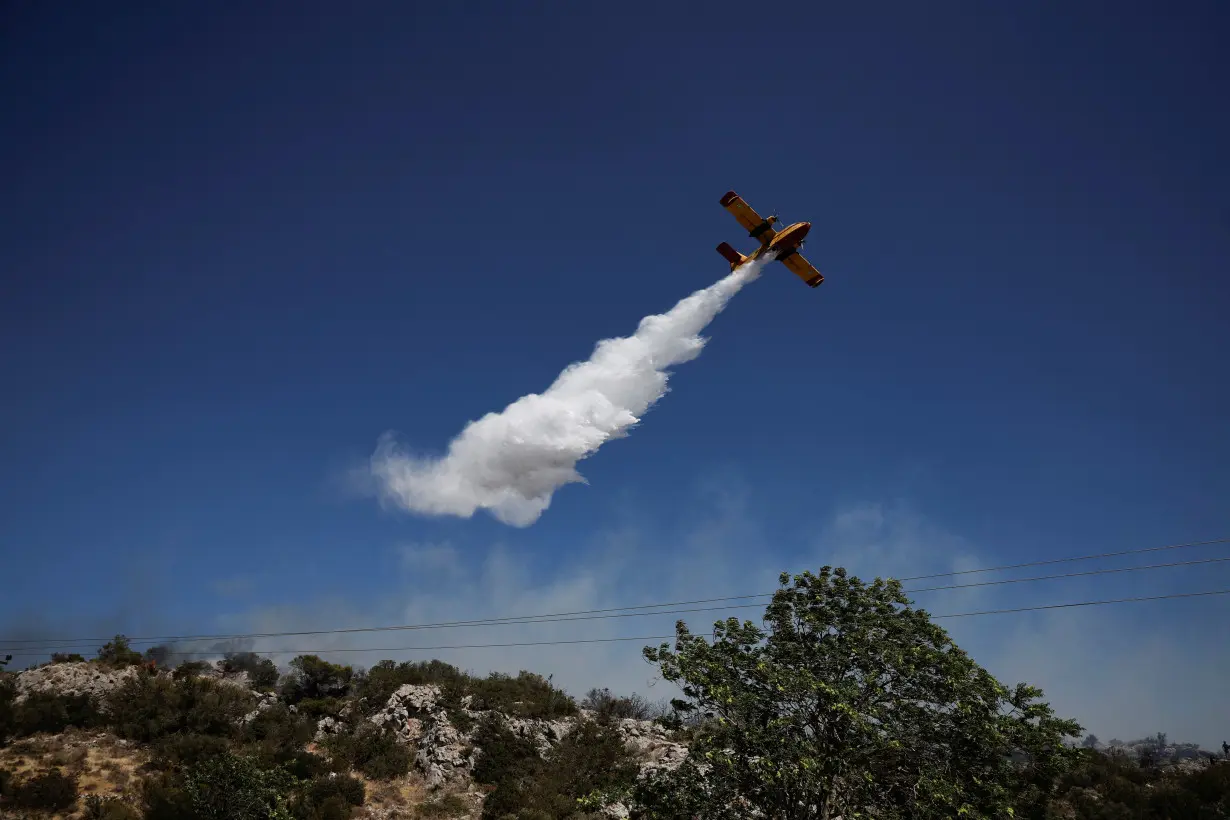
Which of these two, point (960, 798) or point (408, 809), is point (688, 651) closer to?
point (960, 798)

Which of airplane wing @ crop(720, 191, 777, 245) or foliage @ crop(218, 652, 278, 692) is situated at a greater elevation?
airplane wing @ crop(720, 191, 777, 245)

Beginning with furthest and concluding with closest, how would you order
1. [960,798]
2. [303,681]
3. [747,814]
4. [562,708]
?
[303,681] → [562,708] → [747,814] → [960,798]

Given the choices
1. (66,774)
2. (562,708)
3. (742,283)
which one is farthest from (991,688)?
(66,774)

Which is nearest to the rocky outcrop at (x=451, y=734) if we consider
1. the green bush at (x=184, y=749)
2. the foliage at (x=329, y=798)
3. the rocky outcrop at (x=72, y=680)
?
the foliage at (x=329, y=798)

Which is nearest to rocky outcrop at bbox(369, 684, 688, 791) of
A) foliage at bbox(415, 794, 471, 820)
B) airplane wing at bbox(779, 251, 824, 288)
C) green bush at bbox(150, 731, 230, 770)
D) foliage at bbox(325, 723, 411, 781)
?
foliage at bbox(325, 723, 411, 781)

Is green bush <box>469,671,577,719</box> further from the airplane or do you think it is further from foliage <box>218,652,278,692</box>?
the airplane

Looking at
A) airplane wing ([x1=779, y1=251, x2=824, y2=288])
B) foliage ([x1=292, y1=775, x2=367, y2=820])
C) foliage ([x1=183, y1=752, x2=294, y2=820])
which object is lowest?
foliage ([x1=292, y1=775, x2=367, y2=820])

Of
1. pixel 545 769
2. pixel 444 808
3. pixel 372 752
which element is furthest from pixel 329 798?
pixel 545 769
